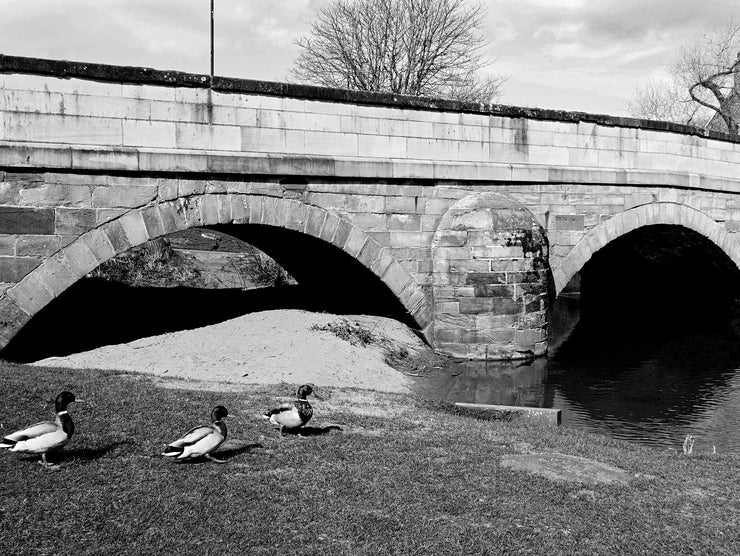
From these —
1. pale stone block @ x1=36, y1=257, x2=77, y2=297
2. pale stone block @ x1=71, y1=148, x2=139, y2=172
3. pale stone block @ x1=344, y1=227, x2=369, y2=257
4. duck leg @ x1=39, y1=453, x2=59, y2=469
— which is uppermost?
pale stone block @ x1=71, y1=148, x2=139, y2=172

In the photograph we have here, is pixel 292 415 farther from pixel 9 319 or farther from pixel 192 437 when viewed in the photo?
pixel 9 319

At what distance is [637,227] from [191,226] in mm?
9430

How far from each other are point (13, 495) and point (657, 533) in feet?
14.1

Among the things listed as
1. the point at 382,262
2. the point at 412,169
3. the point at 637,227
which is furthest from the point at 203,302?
the point at 637,227

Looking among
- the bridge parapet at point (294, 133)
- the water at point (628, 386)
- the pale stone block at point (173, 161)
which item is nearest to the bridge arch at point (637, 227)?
the bridge parapet at point (294, 133)

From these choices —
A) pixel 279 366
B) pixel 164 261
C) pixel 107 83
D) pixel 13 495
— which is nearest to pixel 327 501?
pixel 13 495

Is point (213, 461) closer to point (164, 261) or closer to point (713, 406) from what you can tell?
point (713, 406)

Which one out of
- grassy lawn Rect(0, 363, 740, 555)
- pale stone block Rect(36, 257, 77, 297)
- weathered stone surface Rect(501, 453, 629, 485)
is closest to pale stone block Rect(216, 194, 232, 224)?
pale stone block Rect(36, 257, 77, 297)

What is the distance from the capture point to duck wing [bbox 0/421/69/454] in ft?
18.0

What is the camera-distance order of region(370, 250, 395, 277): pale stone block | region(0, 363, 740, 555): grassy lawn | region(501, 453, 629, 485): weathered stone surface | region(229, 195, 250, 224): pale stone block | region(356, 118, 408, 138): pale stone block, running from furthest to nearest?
region(370, 250, 395, 277): pale stone block → region(356, 118, 408, 138): pale stone block → region(229, 195, 250, 224): pale stone block → region(501, 453, 629, 485): weathered stone surface → region(0, 363, 740, 555): grassy lawn

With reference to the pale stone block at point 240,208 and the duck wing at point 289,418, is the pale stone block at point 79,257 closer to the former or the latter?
the pale stone block at point 240,208

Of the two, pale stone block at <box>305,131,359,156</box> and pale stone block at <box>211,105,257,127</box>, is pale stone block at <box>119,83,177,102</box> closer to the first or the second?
pale stone block at <box>211,105,257,127</box>

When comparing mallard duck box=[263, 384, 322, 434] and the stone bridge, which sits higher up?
the stone bridge

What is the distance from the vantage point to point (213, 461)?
6.20 metres
